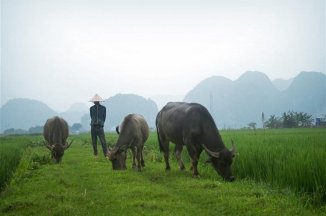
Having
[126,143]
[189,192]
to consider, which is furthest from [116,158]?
[189,192]

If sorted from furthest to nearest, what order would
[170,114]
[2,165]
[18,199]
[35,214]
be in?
1. [170,114]
2. [2,165]
3. [18,199]
4. [35,214]

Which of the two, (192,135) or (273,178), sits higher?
(192,135)

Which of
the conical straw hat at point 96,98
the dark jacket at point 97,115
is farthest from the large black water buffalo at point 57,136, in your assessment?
the conical straw hat at point 96,98

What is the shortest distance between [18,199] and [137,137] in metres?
5.34

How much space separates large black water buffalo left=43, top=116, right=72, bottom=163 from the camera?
1532cm

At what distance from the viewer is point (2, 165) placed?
973 cm

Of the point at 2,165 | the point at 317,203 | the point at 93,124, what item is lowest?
the point at 317,203

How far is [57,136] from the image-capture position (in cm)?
1658

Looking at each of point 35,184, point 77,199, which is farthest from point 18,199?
point 35,184

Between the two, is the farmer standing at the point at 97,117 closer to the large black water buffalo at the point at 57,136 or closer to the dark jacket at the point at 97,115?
the dark jacket at the point at 97,115

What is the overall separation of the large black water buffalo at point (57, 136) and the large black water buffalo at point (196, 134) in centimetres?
498

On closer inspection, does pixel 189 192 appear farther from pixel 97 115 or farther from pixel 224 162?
pixel 97 115

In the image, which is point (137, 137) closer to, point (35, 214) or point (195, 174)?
point (195, 174)

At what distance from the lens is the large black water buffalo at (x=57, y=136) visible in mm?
15320
